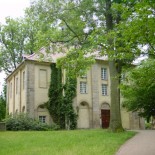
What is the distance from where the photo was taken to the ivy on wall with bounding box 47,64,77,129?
33312mm

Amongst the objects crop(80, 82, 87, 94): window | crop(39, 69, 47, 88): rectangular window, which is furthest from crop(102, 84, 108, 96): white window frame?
crop(39, 69, 47, 88): rectangular window

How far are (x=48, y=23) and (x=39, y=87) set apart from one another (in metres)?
12.5

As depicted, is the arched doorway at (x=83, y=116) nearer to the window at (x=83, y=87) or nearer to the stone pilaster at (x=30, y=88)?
the window at (x=83, y=87)

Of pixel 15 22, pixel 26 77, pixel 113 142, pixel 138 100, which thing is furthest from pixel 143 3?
pixel 15 22

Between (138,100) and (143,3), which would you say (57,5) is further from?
(143,3)

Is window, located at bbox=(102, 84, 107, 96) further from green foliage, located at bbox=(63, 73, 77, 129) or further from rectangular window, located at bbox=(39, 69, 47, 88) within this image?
rectangular window, located at bbox=(39, 69, 47, 88)

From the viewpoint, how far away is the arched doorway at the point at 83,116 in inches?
1363

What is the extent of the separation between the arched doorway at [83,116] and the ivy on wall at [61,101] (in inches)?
48.3

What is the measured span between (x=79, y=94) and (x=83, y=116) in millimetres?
2674

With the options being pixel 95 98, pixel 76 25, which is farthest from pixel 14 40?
pixel 76 25

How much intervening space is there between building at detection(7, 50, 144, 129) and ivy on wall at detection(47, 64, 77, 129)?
790mm

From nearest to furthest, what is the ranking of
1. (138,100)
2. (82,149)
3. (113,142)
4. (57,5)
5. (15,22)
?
(82,149) → (113,142) → (57,5) → (138,100) → (15,22)

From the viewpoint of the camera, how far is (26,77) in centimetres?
3416

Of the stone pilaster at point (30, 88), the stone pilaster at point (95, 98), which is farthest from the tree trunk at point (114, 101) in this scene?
the stone pilaster at point (30, 88)
